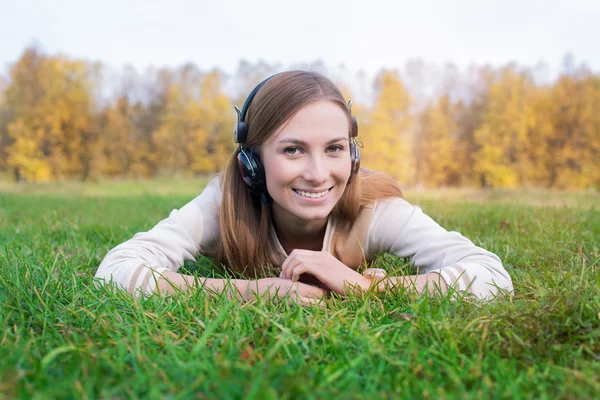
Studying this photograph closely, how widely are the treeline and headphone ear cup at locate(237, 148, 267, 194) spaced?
2223 cm

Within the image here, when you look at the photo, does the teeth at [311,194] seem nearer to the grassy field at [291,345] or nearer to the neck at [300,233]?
the neck at [300,233]

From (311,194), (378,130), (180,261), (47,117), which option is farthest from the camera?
(47,117)

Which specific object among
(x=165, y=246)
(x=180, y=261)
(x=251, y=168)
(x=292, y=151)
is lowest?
(x=180, y=261)

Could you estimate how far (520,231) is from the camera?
4445mm

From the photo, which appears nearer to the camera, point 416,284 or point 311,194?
point 416,284

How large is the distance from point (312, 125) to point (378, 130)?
78.8 feet

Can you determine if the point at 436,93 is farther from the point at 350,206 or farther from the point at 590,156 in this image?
the point at 350,206

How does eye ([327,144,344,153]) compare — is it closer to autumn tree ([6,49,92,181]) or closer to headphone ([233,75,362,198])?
headphone ([233,75,362,198])

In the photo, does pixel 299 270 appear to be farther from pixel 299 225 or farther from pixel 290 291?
pixel 299 225

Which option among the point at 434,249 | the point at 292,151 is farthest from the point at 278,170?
the point at 434,249

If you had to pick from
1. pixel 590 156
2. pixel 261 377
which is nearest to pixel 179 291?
pixel 261 377

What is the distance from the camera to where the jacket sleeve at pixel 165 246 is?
260cm

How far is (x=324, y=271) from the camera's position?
2480mm

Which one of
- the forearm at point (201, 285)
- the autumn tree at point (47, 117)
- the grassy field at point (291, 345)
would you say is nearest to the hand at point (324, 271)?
the grassy field at point (291, 345)
